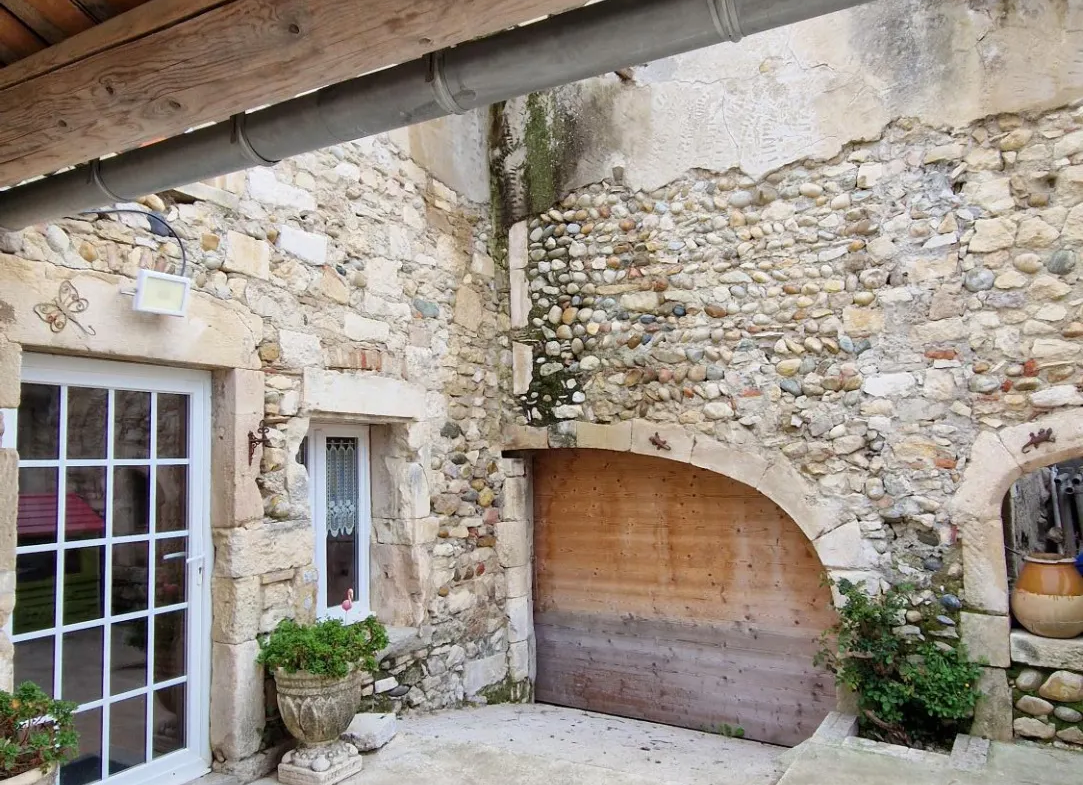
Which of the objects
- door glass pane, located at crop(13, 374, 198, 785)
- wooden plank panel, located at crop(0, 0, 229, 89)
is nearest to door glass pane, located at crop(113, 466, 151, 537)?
door glass pane, located at crop(13, 374, 198, 785)

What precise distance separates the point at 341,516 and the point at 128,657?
4.16ft

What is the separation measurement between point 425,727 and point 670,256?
2790mm

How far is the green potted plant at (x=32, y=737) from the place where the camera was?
1.96m

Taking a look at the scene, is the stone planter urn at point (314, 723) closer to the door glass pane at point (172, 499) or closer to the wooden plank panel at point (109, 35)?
the door glass pane at point (172, 499)

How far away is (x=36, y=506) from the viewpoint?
266 cm

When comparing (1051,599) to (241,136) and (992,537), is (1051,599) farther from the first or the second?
(241,136)

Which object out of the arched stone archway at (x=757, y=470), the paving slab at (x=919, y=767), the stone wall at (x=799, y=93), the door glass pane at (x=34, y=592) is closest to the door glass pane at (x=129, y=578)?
the door glass pane at (x=34, y=592)

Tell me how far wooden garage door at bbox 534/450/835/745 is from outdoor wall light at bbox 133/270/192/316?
2.71 metres

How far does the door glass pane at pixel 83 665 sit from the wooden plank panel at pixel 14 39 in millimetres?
1884

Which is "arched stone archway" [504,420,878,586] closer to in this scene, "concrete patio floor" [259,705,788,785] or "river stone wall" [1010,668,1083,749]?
"river stone wall" [1010,668,1083,749]

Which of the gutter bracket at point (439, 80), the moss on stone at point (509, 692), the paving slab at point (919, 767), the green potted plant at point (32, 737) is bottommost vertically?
the moss on stone at point (509, 692)

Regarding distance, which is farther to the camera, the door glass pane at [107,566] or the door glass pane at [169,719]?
the door glass pane at [169,719]

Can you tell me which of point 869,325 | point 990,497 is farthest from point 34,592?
point 990,497

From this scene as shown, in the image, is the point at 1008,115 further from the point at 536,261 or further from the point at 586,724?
the point at 586,724
